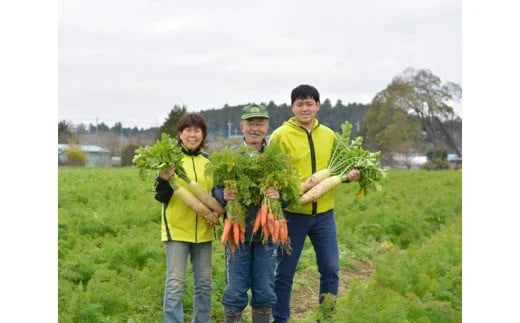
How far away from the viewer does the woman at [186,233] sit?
5.20m

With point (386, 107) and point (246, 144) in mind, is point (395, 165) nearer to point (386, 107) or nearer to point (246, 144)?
point (386, 107)

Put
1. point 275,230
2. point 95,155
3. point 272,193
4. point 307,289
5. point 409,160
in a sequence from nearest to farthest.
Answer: point 275,230 → point 272,193 → point 307,289 → point 95,155 → point 409,160

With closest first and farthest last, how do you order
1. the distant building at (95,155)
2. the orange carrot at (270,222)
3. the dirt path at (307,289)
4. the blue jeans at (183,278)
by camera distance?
the orange carrot at (270,222), the blue jeans at (183,278), the dirt path at (307,289), the distant building at (95,155)

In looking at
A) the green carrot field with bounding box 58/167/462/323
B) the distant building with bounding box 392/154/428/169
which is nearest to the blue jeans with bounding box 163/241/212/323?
the green carrot field with bounding box 58/167/462/323

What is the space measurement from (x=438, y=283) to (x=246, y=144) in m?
2.91

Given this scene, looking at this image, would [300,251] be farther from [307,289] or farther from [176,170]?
[307,289]

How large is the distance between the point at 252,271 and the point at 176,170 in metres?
1.07

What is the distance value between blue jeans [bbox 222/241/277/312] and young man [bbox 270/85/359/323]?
49 centimetres

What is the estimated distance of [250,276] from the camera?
201 inches

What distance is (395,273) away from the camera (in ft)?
22.8

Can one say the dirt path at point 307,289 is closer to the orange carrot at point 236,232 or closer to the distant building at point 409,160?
the orange carrot at point 236,232

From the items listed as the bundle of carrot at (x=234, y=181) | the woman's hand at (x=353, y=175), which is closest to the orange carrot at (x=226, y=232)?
the bundle of carrot at (x=234, y=181)

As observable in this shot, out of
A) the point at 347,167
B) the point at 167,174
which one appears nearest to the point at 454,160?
the point at 347,167

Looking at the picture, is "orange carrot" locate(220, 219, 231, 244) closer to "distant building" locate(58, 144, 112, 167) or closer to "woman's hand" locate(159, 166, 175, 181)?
"woman's hand" locate(159, 166, 175, 181)
